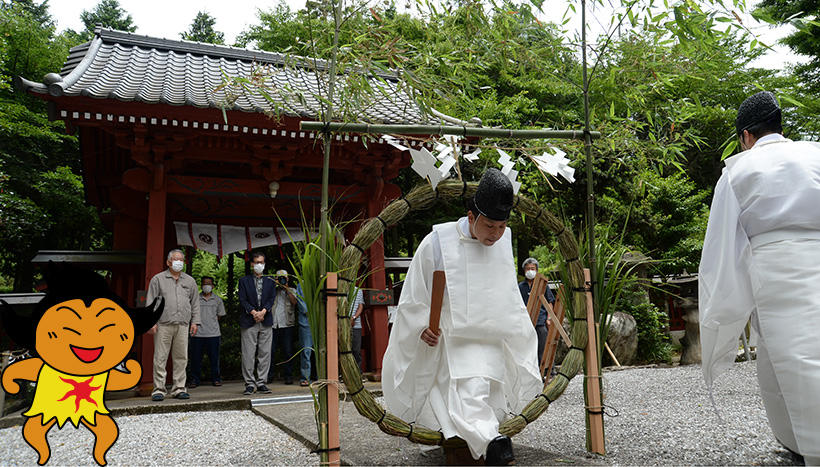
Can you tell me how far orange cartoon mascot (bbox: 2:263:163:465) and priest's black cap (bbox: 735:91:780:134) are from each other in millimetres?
3447

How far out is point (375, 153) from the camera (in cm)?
711

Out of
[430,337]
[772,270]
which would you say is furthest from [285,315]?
[772,270]

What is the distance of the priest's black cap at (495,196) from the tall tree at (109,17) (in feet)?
71.9

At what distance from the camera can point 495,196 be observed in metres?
2.87

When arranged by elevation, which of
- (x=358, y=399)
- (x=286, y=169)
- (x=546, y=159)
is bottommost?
(x=358, y=399)

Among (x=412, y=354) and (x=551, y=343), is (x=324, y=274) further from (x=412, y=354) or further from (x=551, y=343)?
(x=551, y=343)

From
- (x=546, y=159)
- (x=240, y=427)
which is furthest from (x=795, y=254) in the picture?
(x=240, y=427)

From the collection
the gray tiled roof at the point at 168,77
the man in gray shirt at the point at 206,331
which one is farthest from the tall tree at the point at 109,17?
the man in gray shirt at the point at 206,331

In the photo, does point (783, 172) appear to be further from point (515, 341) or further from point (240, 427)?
point (240, 427)

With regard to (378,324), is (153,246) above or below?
above

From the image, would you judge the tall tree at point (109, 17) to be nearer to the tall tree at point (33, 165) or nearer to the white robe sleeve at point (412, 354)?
the tall tree at point (33, 165)

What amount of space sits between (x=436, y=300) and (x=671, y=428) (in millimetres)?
2286

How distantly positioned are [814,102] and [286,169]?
1038 cm

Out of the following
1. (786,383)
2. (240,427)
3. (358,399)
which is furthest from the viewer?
(240,427)
